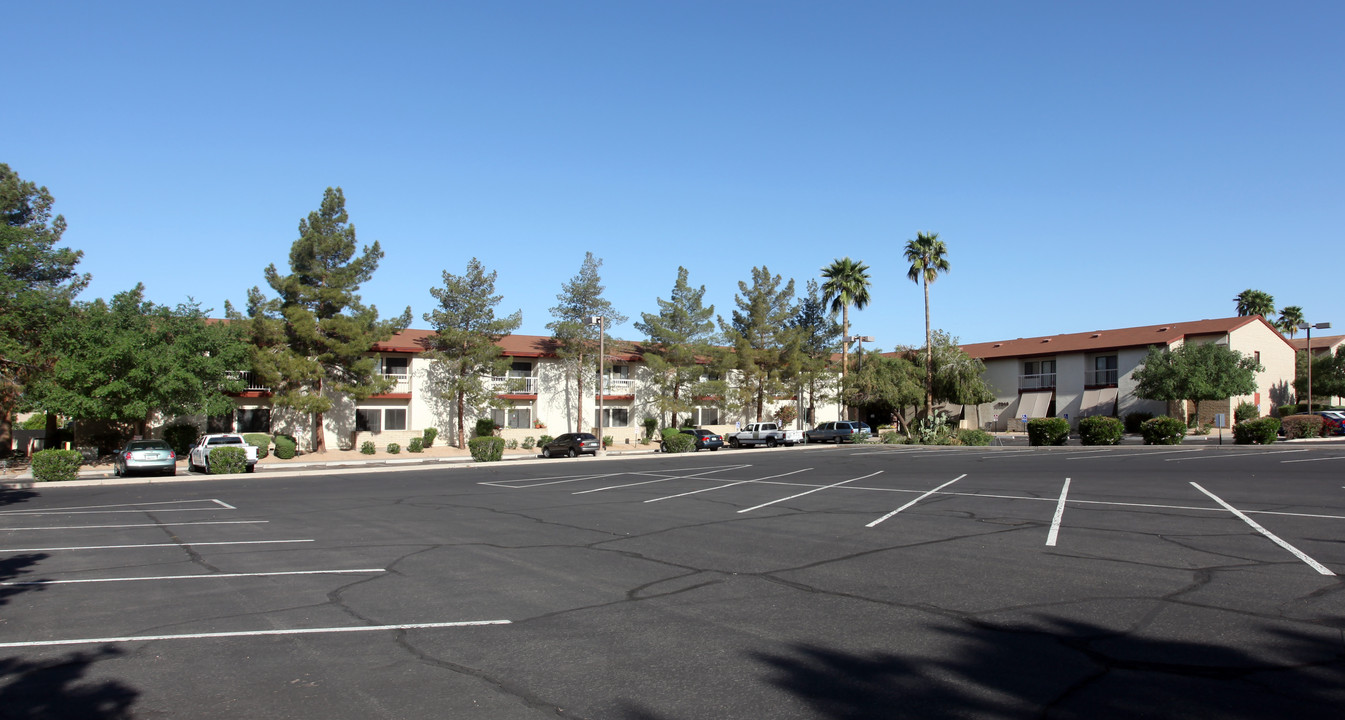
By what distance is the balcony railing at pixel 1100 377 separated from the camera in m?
Answer: 61.1

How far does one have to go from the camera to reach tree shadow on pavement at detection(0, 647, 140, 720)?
540 centimetres

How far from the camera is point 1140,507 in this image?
15242mm

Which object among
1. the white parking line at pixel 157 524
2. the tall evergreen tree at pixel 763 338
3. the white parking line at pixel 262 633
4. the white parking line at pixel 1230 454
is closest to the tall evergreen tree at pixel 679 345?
the tall evergreen tree at pixel 763 338

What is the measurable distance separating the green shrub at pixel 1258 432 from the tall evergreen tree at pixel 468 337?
3832 centimetres

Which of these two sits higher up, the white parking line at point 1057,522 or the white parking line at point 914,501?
the white parking line at point 1057,522

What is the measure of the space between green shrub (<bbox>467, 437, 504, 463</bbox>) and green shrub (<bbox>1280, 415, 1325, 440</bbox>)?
4033 cm

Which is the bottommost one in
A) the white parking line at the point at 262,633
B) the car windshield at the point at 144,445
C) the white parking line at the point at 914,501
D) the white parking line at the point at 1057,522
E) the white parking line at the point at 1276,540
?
the white parking line at the point at 914,501

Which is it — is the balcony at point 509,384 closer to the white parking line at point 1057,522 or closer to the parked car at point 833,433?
the parked car at point 833,433

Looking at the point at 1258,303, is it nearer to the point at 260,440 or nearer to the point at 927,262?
the point at 927,262

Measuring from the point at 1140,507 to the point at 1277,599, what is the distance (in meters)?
7.81

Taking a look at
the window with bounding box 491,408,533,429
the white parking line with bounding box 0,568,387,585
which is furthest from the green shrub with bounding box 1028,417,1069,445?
the white parking line with bounding box 0,568,387,585

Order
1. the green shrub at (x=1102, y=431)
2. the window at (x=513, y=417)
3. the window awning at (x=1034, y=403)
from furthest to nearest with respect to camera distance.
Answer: the window awning at (x=1034, y=403), the window at (x=513, y=417), the green shrub at (x=1102, y=431)

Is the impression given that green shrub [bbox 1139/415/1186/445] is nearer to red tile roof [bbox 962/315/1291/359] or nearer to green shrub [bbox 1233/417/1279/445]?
green shrub [bbox 1233/417/1279/445]

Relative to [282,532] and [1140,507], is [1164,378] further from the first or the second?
[282,532]
